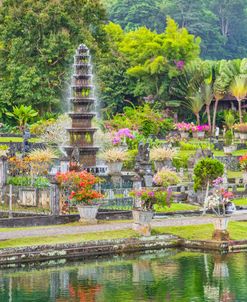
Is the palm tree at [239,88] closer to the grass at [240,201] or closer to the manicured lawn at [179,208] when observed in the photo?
the grass at [240,201]

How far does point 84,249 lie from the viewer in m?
33.7

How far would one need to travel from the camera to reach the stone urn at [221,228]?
35375 millimetres

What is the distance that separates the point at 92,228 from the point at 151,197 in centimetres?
249

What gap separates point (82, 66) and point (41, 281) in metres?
20.2

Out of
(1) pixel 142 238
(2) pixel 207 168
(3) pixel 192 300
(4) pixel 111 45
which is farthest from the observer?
(4) pixel 111 45

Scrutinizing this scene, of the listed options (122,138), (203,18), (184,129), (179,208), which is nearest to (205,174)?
(179,208)

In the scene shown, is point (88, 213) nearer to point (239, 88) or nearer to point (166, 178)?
point (166, 178)

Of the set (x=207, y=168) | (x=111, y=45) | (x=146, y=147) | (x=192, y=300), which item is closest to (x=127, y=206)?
(x=207, y=168)

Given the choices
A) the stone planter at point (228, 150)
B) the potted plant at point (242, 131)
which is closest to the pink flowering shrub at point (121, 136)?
the stone planter at point (228, 150)

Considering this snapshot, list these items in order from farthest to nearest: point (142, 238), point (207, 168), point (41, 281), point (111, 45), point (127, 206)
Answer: point (111, 45)
point (207, 168)
point (127, 206)
point (142, 238)
point (41, 281)

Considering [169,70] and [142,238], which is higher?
[169,70]

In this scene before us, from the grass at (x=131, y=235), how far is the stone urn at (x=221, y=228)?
473 mm

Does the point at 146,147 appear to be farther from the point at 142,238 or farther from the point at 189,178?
the point at 142,238

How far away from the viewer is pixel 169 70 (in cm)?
8156
